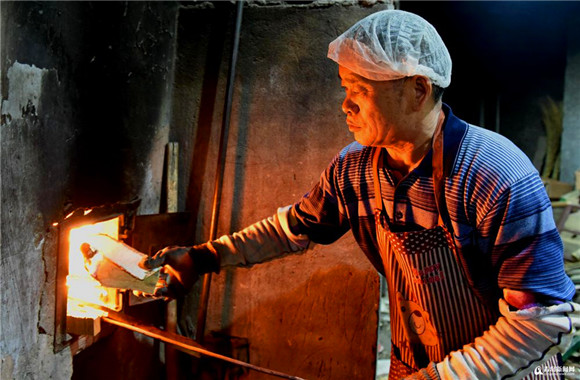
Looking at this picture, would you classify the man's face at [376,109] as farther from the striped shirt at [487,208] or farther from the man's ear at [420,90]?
the striped shirt at [487,208]

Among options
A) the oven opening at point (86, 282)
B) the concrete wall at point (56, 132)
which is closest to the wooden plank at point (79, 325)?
the oven opening at point (86, 282)

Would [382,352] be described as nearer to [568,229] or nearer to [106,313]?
[106,313]

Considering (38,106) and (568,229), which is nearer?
(38,106)

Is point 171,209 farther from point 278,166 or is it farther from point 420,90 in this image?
point 420,90

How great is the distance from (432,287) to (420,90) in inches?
32.6

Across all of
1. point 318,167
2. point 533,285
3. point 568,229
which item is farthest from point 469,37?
point 533,285

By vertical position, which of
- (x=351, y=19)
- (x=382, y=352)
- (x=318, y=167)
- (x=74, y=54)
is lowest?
(x=382, y=352)

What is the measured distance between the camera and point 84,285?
7.93 feet

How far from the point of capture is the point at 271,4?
2.86 metres

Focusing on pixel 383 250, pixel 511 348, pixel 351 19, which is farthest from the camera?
pixel 351 19

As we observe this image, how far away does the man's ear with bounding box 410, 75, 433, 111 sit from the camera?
186cm

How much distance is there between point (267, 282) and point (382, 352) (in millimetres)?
2145

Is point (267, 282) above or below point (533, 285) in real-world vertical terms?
below

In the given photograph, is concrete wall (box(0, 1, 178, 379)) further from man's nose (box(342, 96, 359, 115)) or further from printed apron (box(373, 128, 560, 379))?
printed apron (box(373, 128, 560, 379))
